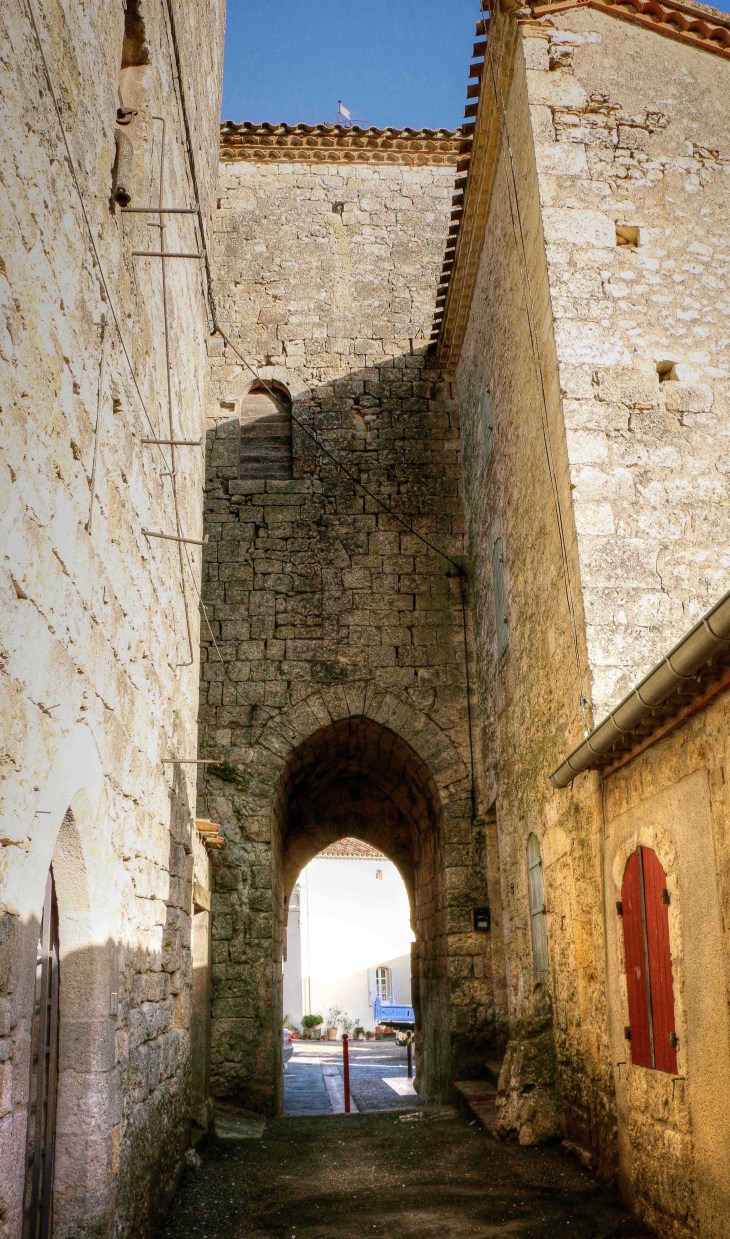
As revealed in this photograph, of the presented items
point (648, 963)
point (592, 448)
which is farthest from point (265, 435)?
point (648, 963)

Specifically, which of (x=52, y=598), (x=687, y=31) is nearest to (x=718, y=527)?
(x=687, y=31)

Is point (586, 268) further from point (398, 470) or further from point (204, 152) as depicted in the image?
point (398, 470)

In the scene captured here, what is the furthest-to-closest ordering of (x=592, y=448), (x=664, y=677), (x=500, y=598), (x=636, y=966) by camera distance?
(x=500, y=598) < (x=592, y=448) < (x=636, y=966) < (x=664, y=677)

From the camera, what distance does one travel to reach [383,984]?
90.0 feet

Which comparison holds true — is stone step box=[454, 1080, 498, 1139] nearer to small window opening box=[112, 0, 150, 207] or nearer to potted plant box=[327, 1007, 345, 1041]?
small window opening box=[112, 0, 150, 207]

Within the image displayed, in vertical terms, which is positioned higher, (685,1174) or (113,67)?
(113,67)

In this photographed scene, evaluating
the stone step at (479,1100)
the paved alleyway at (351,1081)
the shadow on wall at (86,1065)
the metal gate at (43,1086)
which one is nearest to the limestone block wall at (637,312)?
the shadow on wall at (86,1065)

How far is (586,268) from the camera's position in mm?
6488

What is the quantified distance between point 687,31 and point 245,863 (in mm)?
7449

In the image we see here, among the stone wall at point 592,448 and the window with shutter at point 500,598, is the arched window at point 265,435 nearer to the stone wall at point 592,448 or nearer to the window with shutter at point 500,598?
the window with shutter at point 500,598

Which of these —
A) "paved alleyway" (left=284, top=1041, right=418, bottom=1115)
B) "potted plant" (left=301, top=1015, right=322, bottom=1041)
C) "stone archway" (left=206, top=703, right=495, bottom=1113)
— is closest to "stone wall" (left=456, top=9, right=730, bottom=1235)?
"stone archway" (left=206, top=703, right=495, bottom=1113)

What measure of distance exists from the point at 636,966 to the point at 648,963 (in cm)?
20

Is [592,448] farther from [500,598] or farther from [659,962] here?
[659,962]

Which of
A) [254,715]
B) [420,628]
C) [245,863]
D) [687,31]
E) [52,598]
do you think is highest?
[687,31]
